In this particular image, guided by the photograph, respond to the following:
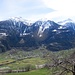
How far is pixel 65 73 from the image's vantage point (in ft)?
61.3

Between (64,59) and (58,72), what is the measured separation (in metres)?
1.13

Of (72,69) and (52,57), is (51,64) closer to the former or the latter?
(52,57)

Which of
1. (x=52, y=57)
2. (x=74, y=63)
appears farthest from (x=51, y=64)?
(x=74, y=63)

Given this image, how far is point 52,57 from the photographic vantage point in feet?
59.9

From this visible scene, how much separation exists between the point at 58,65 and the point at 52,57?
2.58ft

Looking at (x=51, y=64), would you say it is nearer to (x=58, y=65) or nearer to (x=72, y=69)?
(x=58, y=65)

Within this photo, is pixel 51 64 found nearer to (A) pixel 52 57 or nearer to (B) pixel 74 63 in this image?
(A) pixel 52 57

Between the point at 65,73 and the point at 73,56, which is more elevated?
the point at 73,56

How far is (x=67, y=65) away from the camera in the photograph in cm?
1827

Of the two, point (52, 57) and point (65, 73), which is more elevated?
point (52, 57)

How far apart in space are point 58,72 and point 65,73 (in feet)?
1.91

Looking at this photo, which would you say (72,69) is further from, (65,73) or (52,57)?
(52,57)

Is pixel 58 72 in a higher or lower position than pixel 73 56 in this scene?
lower

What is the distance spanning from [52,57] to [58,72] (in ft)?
4.08
